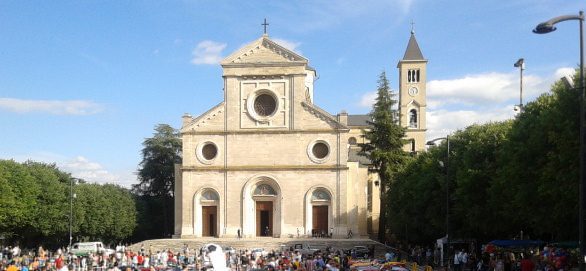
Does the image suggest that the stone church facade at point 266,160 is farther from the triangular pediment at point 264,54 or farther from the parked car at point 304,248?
the parked car at point 304,248

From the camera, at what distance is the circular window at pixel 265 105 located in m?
55.5

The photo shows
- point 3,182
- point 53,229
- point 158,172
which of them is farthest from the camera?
point 158,172

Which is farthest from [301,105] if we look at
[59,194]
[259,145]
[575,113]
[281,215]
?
[575,113]

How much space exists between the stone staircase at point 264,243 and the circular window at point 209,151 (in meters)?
6.76

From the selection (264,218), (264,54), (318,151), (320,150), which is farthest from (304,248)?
(264,54)

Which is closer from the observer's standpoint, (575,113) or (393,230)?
(575,113)

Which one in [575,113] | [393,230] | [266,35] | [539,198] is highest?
[266,35]

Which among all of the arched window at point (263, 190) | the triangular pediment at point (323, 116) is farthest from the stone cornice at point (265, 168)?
the triangular pediment at point (323, 116)

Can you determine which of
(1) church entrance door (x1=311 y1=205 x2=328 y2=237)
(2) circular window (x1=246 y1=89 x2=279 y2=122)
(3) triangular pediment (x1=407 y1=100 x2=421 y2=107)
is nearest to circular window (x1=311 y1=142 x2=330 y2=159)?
(1) church entrance door (x1=311 y1=205 x2=328 y2=237)

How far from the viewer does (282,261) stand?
33.1 meters

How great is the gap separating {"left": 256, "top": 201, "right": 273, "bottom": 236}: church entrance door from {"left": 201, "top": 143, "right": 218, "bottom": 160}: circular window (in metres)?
5.33

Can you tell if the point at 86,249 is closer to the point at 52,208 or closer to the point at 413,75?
the point at 52,208

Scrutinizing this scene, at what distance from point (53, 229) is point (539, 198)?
3814 centimetres

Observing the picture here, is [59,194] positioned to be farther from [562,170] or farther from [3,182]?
[562,170]
